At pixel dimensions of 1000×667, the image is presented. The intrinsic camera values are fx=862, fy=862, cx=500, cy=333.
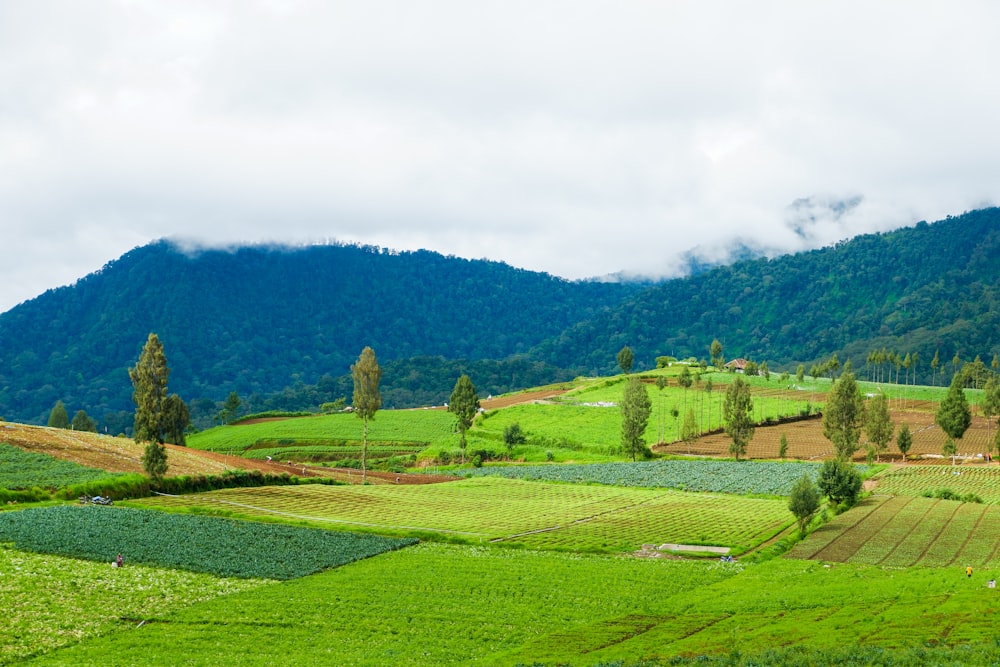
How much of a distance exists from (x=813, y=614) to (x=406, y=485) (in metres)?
64.5

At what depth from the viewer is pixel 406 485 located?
99625 millimetres

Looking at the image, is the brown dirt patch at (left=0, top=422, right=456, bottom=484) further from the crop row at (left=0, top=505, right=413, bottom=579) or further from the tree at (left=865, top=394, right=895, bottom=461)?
the tree at (left=865, top=394, right=895, bottom=461)

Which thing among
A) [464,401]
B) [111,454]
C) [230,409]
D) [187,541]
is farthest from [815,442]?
[230,409]

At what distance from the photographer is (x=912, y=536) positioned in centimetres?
6450

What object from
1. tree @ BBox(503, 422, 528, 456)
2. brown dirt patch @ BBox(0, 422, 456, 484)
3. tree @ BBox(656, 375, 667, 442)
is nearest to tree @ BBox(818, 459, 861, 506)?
brown dirt patch @ BBox(0, 422, 456, 484)

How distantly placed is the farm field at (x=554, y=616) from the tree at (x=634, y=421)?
7046 centimetres

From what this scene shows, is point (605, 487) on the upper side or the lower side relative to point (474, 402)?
lower

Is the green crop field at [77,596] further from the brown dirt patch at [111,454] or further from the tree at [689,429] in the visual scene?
the tree at [689,429]

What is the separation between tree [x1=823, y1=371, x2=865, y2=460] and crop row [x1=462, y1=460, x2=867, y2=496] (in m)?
5.12

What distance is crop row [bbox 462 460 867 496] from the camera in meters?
99.6

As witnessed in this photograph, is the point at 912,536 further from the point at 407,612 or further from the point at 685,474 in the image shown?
the point at 685,474

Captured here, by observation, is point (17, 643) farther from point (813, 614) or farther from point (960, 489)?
point (960, 489)

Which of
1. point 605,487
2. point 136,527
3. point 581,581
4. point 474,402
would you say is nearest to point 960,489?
point 605,487

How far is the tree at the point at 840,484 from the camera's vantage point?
7994cm
